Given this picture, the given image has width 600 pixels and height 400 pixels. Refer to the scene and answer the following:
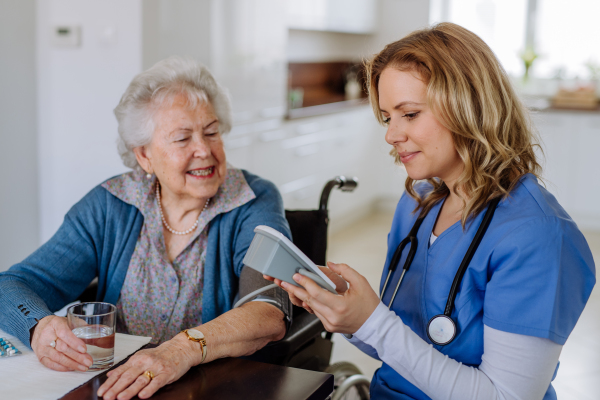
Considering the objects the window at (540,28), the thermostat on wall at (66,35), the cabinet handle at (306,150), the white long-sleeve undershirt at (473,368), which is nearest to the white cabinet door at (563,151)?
the window at (540,28)

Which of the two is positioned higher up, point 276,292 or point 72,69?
point 72,69

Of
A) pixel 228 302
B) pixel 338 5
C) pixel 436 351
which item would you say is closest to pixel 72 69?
pixel 228 302

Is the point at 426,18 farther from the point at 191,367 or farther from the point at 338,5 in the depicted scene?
the point at 191,367

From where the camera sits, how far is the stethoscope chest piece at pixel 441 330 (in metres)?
1.14

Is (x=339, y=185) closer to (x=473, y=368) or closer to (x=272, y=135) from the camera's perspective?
(x=473, y=368)

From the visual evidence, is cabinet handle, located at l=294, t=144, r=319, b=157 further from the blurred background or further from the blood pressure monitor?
the blood pressure monitor

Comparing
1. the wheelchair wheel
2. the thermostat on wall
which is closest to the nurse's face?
the wheelchair wheel

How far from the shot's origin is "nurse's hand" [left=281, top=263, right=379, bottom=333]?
1035 mm

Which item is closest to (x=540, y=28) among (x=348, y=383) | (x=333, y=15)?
(x=333, y=15)

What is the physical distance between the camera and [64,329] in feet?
3.95

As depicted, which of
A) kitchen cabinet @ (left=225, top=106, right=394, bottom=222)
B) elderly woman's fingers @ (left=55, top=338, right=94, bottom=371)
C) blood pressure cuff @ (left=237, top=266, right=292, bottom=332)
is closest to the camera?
elderly woman's fingers @ (left=55, top=338, right=94, bottom=371)

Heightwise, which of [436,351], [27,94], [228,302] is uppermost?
[27,94]

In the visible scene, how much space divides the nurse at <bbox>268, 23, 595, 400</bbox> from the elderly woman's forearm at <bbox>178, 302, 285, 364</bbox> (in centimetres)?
17

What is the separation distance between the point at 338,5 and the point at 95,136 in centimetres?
288
